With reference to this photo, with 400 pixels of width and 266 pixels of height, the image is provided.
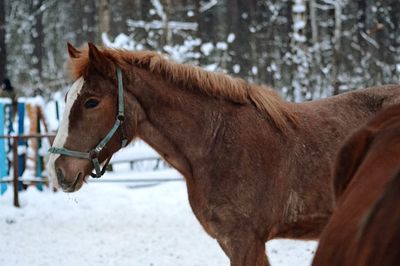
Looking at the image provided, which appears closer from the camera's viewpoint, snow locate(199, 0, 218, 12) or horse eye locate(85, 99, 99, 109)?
horse eye locate(85, 99, 99, 109)

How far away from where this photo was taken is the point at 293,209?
351cm

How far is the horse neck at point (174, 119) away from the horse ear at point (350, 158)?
5.68 feet

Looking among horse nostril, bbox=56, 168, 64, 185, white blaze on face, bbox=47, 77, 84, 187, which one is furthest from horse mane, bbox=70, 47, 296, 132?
horse nostril, bbox=56, 168, 64, 185

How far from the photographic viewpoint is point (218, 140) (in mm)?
3553

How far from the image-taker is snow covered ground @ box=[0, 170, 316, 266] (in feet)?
21.4

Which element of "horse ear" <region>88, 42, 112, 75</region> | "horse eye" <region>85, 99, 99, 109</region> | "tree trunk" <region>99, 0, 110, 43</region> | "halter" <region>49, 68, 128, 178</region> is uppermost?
"horse ear" <region>88, 42, 112, 75</region>

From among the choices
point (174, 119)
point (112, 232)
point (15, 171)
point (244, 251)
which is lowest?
point (112, 232)

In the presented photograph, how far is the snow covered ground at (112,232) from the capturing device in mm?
6512

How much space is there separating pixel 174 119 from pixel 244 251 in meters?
0.88

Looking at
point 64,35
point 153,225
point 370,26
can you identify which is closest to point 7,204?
point 153,225

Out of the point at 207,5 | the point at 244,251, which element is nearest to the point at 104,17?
the point at 207,5

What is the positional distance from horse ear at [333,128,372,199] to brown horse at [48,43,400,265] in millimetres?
1550

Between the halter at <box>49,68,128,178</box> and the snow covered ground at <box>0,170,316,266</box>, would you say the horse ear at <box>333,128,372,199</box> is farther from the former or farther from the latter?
the snow covered ground at <box>0,170,316,266</box>

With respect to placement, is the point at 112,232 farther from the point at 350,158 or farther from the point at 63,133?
the point at 350,158
